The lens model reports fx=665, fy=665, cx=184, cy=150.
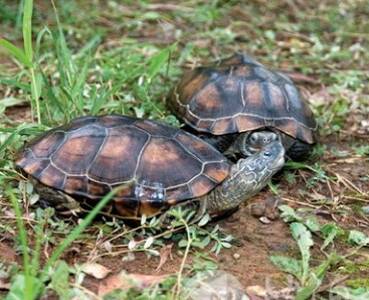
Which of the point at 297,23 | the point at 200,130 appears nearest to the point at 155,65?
the point at 200,130

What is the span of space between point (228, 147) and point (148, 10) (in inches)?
111

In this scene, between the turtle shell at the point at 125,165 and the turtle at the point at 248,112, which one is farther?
the turtle at the point at 248,112

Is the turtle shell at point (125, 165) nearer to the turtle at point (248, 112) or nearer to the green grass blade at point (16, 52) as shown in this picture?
the green grass blade at point (16, 52)

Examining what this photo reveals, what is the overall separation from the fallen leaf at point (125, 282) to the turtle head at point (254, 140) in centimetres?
137

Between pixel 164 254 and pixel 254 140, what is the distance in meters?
1.18

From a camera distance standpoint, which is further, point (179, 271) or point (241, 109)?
point (241, 109)

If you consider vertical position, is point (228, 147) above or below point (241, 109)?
below

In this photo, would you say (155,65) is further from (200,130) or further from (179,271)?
(179,271)

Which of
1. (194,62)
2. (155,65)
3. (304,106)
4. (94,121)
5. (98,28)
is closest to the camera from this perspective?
(94,121)

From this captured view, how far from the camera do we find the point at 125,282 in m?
2.63

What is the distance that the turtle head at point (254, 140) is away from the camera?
3.85 meters

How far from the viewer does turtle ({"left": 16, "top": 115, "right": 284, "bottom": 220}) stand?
3.03m

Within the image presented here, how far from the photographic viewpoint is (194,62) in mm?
5352

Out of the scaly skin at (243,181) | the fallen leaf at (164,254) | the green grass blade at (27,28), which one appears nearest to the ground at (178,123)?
the fallen leaf at (164,254)
